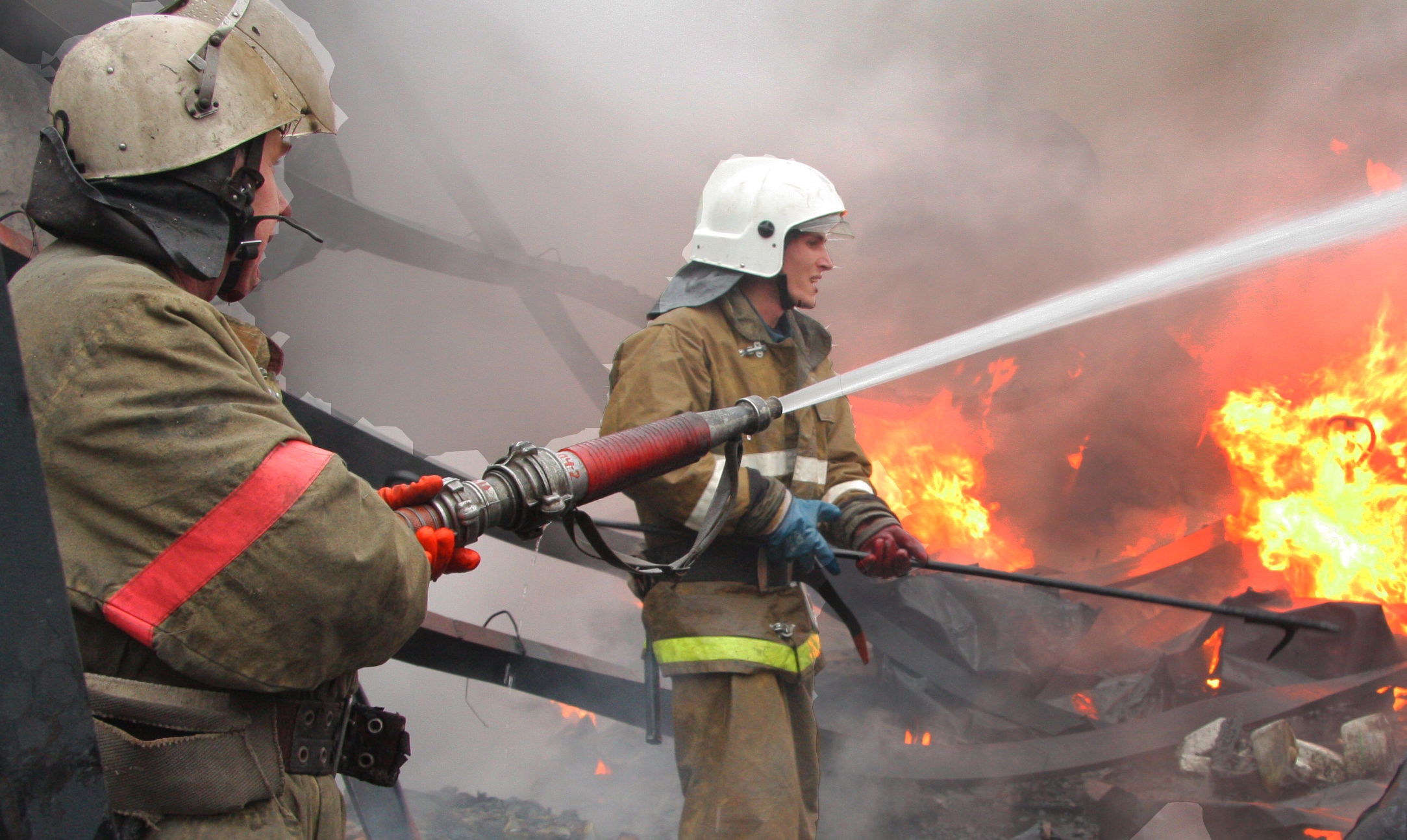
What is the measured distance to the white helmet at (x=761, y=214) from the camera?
9.89 feet

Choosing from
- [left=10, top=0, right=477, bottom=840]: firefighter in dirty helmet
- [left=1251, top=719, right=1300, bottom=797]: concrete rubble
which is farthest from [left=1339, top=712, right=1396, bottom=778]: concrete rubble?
[left=10, top=0, right=477, bottom=840]: firefighter in dirty helmet

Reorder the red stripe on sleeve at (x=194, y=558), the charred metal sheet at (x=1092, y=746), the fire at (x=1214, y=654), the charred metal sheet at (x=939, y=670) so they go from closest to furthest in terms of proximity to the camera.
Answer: the red stripe on sleeve at (x=194, y=558), the charred metal sheet at (x=1092, y=746), the charred metal sheet at (x=939, y=670), the fire at (x=1214, y=654)

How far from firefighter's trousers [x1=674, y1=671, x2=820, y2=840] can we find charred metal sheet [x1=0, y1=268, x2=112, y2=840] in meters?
1.74

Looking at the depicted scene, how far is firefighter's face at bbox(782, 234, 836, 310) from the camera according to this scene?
10.1ft

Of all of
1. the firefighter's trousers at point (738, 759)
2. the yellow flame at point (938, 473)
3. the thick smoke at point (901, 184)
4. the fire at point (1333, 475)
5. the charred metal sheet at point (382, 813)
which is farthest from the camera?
the yellow flame at point (938, 473)

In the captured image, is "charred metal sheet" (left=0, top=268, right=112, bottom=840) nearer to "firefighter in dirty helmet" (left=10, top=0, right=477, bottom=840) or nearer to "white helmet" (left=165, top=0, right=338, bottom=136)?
"firefighter in dirty helmet" (left=10, top=0, right=477, bottom=840)

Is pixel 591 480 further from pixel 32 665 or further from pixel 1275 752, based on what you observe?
pixel 1275 752

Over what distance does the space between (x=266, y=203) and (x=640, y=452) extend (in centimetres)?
84

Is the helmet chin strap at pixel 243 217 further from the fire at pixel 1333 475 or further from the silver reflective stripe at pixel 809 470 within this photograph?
the fire at pixel 1333 475

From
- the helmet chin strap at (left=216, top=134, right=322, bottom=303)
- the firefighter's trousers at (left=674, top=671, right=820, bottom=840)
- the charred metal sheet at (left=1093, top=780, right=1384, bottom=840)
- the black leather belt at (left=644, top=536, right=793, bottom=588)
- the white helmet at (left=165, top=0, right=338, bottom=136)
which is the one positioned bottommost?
the firefighter's trousers at (left=674, top=671, right=820, bottom=840)

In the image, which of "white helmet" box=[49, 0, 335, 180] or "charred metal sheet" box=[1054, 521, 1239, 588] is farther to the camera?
"charred metal sheet" box=[1054, 521, 1239, 588]

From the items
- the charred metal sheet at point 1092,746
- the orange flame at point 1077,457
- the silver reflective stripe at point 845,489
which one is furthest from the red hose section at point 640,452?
the orange flame at point 1077,457

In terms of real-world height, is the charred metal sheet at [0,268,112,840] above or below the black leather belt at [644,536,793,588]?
below

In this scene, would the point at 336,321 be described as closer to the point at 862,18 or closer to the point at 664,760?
the point at 664,760
